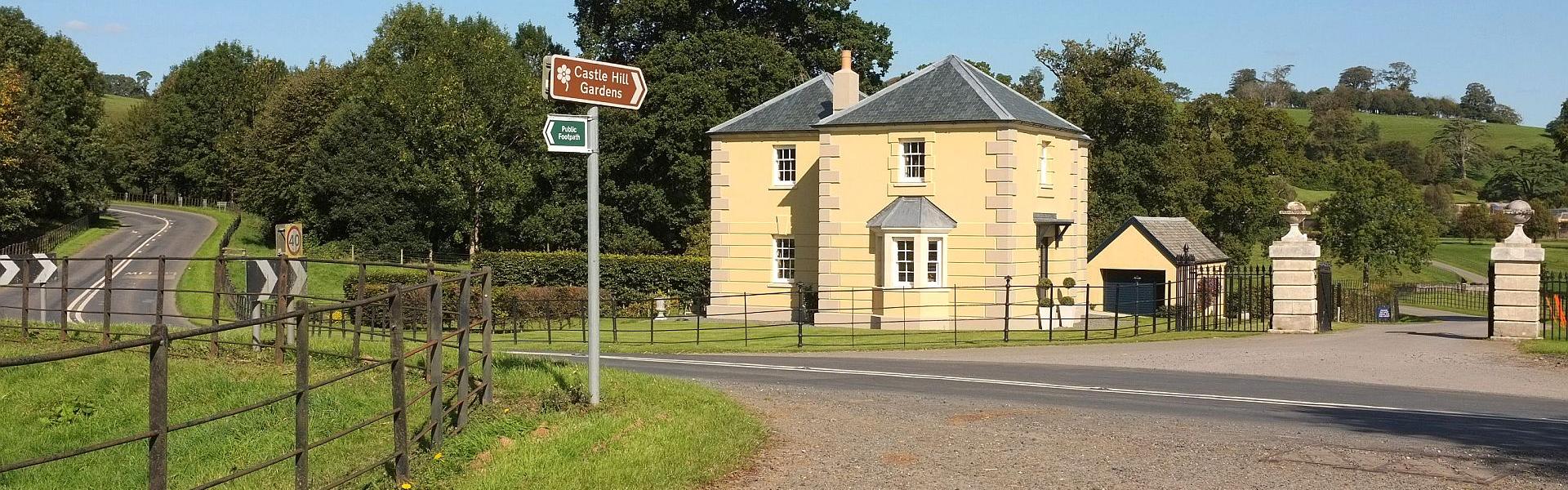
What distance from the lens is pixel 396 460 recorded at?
→ 915 cm

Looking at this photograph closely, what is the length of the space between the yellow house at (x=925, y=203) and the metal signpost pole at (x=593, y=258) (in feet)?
61.2

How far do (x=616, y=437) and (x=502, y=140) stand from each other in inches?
1951

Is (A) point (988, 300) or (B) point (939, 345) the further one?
(A) point (988, 300)

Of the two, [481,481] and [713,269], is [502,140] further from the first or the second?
[481,481]

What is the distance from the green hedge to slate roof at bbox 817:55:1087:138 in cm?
983

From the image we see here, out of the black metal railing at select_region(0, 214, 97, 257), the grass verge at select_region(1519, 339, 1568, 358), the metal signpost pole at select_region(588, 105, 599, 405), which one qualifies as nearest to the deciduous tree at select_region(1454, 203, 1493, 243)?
the grass verge at select_region(1519, 339, 1568, 358)

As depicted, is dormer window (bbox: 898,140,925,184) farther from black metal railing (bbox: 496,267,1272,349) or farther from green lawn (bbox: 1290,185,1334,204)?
green lawn (bbox: 1290,185,1334,204)

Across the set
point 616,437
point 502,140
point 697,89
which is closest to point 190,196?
point 502,140

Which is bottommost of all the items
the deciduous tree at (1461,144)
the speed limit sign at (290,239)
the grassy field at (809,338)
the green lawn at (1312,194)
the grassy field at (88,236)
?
the grassy field at (809,338)

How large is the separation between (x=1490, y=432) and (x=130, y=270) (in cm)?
5233

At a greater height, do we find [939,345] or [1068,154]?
[1068,154]

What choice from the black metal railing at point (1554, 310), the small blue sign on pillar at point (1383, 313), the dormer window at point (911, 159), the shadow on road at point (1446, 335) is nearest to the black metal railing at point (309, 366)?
the dormer window at point (911, 159)

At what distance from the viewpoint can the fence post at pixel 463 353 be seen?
10.9 meters

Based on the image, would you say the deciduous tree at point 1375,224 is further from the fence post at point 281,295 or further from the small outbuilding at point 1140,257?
the fence post at point 281,295
